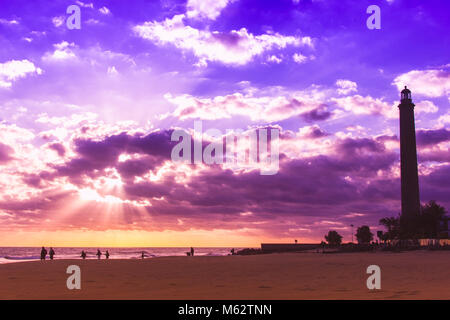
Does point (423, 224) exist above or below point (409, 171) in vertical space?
below

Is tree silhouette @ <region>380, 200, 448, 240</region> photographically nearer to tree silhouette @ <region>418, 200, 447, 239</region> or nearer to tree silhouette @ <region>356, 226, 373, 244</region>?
tree silhouette @ <region>418, 200, 447, 239</region>

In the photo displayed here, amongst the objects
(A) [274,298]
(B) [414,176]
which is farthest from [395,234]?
(A) [274,298]

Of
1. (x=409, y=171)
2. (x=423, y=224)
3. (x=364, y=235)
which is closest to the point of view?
(x=423, y=224)

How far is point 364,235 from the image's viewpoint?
124 m

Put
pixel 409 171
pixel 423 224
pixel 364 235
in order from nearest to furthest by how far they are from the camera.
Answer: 1. pixel 423 224
2. pixel 409 171
3. pixel 364 235

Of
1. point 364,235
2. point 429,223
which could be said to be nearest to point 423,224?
point 429,223

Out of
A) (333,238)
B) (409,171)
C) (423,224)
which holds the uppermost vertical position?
(409,171)

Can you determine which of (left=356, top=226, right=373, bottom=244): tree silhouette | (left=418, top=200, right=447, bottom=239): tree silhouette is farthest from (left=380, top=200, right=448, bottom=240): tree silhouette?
(left=356, top=226, right=373, bottom=244): tree silhouette

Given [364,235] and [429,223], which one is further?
[364,235]

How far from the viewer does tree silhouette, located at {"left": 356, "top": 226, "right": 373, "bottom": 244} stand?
123250 mm

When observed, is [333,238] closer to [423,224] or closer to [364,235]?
[364,235]
